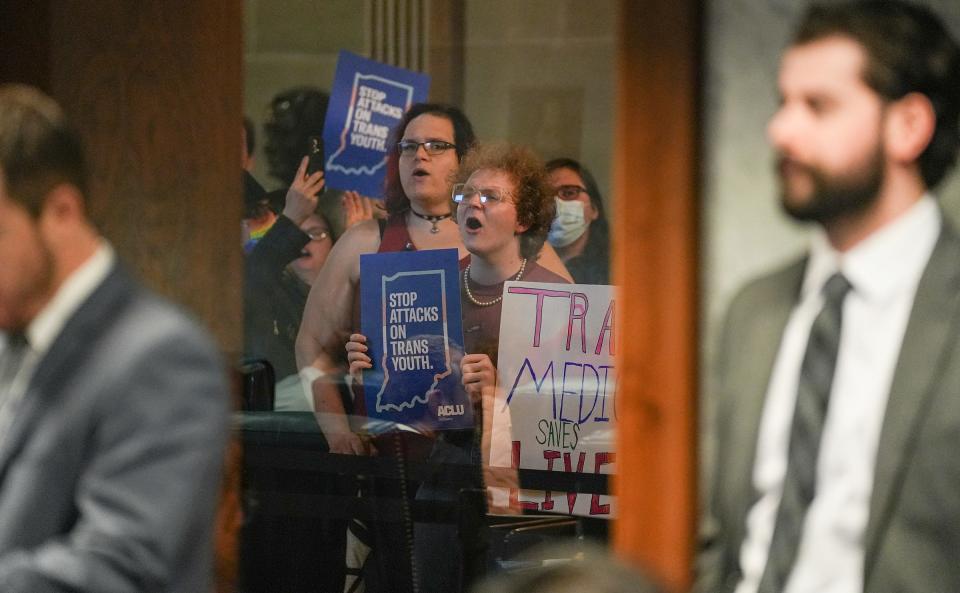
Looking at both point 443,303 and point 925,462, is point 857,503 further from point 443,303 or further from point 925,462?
point 443,303

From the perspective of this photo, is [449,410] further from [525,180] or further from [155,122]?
[155,122]

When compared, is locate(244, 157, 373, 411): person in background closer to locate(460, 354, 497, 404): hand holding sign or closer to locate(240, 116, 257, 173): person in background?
locate(240, 116, 257, 173): person in background

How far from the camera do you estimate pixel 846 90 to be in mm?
2166

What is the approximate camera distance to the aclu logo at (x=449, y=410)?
418 centimetres

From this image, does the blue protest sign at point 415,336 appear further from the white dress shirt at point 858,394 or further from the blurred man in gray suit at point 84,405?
the white dress shirt at point 858,394

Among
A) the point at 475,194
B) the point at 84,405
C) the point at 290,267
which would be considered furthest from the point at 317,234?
the point at 84,405

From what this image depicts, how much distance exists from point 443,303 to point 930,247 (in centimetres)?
211

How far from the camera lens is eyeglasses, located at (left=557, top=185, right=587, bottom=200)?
4004 mm

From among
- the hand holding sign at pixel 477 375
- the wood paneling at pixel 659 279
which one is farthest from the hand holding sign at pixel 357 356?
the wood paneling at pixel 659 279

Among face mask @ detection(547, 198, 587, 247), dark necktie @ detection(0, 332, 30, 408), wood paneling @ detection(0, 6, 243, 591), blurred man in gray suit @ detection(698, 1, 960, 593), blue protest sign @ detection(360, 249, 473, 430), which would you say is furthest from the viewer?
blue protest sign @ detection(360, 249, 473, 430)

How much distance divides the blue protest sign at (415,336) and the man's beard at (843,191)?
1.99 meters

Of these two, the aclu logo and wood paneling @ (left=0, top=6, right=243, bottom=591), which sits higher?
wood paneling @ (left=0, top=6, right=243, bottom=591)

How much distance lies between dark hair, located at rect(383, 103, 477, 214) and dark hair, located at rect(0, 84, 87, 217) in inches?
68.6

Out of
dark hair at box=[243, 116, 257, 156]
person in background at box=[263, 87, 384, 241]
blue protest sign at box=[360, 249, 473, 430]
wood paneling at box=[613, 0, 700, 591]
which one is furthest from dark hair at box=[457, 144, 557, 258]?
wood paneling at box=[613, 0, 700, 591]
